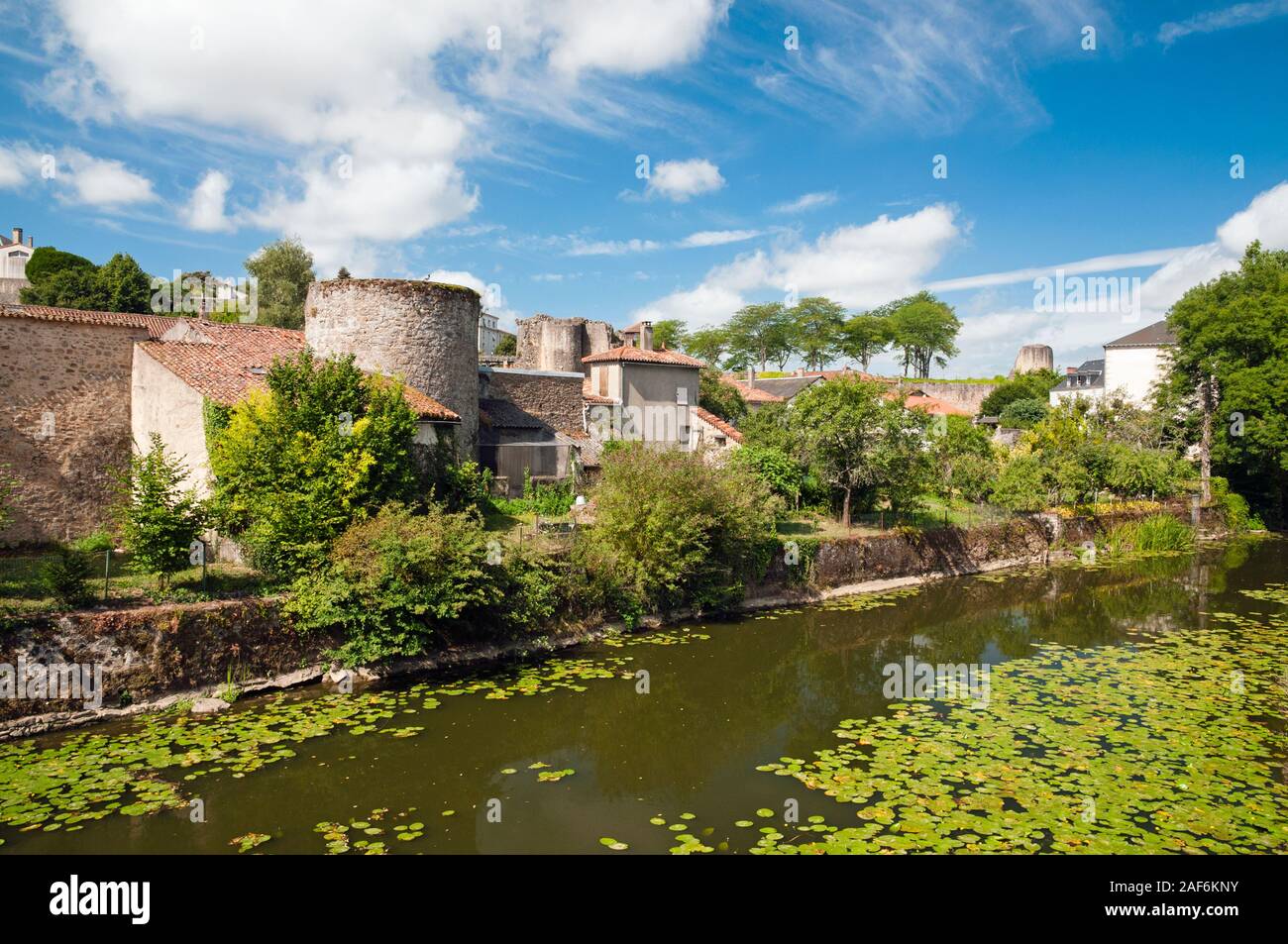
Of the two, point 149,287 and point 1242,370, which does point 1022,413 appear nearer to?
point 1242,370

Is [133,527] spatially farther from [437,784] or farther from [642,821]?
[642,821]

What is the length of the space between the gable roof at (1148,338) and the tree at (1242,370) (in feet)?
36.0

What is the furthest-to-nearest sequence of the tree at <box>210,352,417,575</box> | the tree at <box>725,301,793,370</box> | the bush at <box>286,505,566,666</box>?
the tree at <box>725,301,793,370</box> → the tree at <box>210,352,417,575</box> → the bush at <box>286,505,566,666</box>

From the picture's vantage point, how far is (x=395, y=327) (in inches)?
813

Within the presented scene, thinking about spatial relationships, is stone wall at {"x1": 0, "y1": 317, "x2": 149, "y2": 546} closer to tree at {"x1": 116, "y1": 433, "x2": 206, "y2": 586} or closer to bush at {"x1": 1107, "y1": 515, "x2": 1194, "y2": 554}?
tree at {"x1": 116, "y1": 433, "x2": 206, "y2": 586}

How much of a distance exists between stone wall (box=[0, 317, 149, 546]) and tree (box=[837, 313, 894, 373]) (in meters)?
66.0

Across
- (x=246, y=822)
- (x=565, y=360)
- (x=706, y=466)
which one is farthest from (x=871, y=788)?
(x=565, y=360)

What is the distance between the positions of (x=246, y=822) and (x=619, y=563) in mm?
9967

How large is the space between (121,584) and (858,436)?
1897 centimetres

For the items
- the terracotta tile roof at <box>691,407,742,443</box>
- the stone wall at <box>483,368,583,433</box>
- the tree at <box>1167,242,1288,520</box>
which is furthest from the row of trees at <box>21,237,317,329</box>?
the tree at <box>1167,242,1288,520</box>

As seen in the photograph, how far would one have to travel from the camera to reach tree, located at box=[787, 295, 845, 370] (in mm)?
74875

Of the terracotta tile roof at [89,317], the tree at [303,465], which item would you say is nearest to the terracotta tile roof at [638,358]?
the terracotta tile roof at [89,317]

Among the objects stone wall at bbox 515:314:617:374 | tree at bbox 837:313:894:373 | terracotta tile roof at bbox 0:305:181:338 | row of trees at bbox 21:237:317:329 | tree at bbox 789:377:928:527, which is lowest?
tree at bbox 789:377:928:527

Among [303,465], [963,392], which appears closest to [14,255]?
[303,465]
